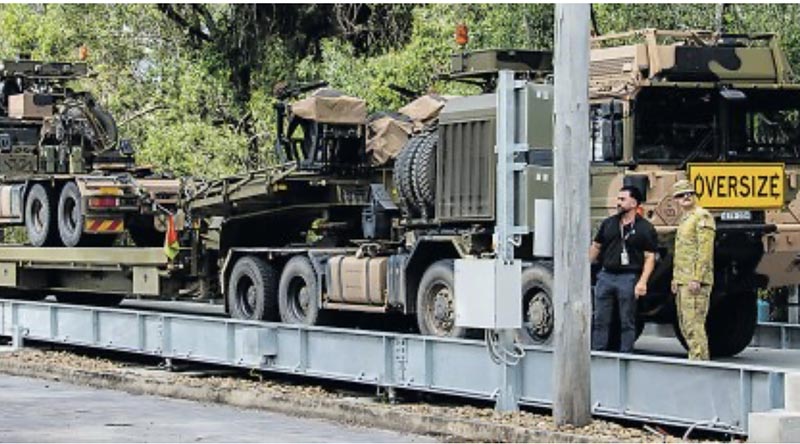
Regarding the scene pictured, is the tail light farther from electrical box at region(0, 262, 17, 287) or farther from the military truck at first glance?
electrical box at region(0, 262, 17, 287)

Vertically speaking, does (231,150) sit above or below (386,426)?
above

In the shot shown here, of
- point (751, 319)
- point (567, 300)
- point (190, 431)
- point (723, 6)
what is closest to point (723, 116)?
point (751, 319)

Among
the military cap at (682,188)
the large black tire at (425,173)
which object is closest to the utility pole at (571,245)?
the military cap at (682,188)

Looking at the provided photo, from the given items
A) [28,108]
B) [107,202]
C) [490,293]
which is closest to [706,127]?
[490,293]

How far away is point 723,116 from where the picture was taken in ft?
55.4

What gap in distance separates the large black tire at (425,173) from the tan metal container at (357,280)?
75cm

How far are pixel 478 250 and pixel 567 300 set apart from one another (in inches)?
188

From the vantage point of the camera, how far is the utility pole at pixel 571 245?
42.5 feet

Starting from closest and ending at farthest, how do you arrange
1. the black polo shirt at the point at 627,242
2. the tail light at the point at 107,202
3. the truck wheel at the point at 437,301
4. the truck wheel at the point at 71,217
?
1. the black polo shirt at the point at 627,242
2. the truck wheel at the point at 437,301
3. the tail light at the point at 107,202
4. the truck wheel at the point at 71,217

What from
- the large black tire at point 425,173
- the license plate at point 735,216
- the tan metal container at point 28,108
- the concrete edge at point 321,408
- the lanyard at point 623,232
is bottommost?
the concrete edge at point 321,408

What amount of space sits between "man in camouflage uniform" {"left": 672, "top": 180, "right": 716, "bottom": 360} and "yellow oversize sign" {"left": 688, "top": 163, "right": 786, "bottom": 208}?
1.44 meters

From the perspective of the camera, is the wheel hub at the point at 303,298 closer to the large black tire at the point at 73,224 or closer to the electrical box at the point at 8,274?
the large black tire at the point at 73,224

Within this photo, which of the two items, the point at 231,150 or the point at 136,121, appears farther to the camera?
the point at 136,121

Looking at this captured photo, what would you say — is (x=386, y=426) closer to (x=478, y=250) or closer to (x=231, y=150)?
(x=478, y=250)
